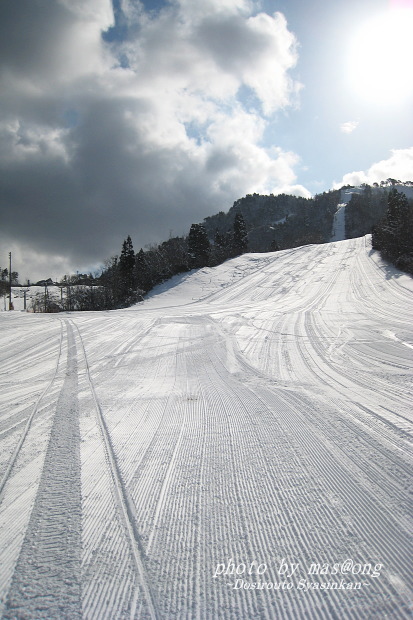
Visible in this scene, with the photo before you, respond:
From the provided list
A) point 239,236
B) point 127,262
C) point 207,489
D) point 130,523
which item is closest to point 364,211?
point 239,236

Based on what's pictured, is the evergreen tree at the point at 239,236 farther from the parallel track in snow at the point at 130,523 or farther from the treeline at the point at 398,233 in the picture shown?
the parallel track in snow at the point at 130,523

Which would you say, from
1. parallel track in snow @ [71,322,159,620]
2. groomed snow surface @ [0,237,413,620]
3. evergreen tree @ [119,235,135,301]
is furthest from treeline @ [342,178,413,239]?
parallel track in snow @ [71,322,159,620]

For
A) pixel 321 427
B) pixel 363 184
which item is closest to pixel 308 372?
pixel 321 427

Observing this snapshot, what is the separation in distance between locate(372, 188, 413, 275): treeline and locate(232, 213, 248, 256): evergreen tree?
2262 centimetres

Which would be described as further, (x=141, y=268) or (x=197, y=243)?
(x=141, y=268)

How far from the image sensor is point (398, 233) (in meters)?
26.4

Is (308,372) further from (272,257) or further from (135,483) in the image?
(272,257)

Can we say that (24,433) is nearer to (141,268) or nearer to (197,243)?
(197,243)

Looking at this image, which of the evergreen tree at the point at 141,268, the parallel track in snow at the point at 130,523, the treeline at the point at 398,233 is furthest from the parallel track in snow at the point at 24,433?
the evergreen tree at the point at 141,268

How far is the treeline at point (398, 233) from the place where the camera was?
967 inches

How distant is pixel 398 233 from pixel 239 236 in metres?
25.8

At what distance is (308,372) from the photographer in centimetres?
575

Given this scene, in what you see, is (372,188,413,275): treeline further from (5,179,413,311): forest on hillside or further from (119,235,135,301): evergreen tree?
(119,235,135,301): evergreen tree

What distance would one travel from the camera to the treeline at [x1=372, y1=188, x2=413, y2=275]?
24.6m
